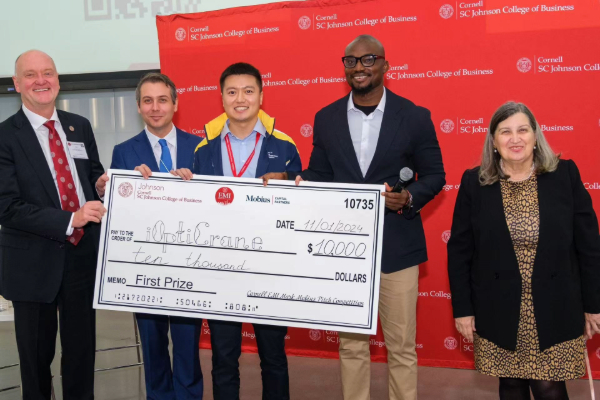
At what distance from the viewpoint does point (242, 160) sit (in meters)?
3.12

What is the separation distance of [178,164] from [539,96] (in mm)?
2652


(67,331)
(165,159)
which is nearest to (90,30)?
(165,159)

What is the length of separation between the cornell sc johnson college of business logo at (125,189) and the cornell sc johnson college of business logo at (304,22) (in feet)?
7.46

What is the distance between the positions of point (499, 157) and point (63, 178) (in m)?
2.27

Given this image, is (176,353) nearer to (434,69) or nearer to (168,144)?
(168,144)

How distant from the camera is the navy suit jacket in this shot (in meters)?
3.33

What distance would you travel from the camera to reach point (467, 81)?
171 inches

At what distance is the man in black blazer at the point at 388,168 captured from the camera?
290 cm

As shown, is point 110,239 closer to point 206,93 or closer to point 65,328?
point 65,328

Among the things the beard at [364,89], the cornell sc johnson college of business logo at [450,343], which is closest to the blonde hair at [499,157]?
the beard at [364,89]

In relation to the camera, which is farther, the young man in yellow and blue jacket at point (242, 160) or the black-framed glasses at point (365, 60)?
the young man in yellow and blue jacket at point (242, 160)

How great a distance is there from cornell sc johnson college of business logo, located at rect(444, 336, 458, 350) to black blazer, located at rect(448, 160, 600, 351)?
77.4 inches

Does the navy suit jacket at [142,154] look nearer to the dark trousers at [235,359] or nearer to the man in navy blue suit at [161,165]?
the man in navy blue suit at [161,165]

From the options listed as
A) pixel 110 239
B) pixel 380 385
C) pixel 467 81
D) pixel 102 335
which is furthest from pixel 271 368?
pixel 102 335
